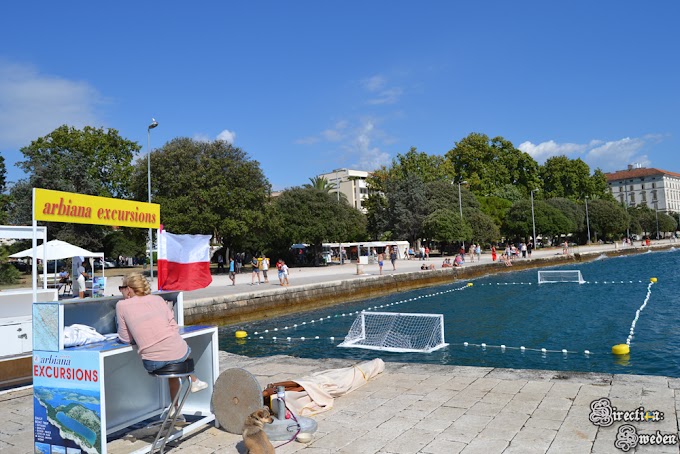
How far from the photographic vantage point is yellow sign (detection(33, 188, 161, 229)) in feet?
21.4

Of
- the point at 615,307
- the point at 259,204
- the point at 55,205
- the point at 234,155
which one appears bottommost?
the point at 615,307

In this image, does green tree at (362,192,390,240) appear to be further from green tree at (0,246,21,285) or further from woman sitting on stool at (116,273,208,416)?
woman sitting on stool at (116,273,208,416)

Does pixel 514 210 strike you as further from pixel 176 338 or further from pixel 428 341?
pixel 176 338

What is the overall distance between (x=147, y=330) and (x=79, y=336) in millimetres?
642

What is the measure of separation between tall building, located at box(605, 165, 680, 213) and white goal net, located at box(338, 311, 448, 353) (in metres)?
153

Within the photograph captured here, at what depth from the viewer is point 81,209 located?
6.71 metres

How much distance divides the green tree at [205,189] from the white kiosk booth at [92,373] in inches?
1144

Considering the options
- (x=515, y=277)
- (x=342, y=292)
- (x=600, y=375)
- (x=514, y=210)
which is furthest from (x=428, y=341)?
(x=514, y=210)

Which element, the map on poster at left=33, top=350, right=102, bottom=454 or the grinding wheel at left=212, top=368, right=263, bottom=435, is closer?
the map on poster at left=33, top=350, right=102, bottom=454

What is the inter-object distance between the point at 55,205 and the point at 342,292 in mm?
20975

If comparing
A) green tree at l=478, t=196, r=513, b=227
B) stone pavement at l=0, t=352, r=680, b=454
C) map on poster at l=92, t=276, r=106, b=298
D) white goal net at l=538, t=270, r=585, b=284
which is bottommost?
white goal net at l=538, t=270, r=585, b=284

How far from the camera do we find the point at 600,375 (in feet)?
22.0

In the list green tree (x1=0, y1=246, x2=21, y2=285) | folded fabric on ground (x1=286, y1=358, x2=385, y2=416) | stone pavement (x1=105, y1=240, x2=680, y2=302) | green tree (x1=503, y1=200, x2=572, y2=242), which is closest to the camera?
folded fabric on ground (x1=286, y1=358, x2=385, y2=416)

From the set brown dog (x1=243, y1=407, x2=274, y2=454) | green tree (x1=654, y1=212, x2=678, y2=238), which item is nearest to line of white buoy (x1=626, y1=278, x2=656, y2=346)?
brown dog (x1=243, y1=407, x2=274, y2=454)
